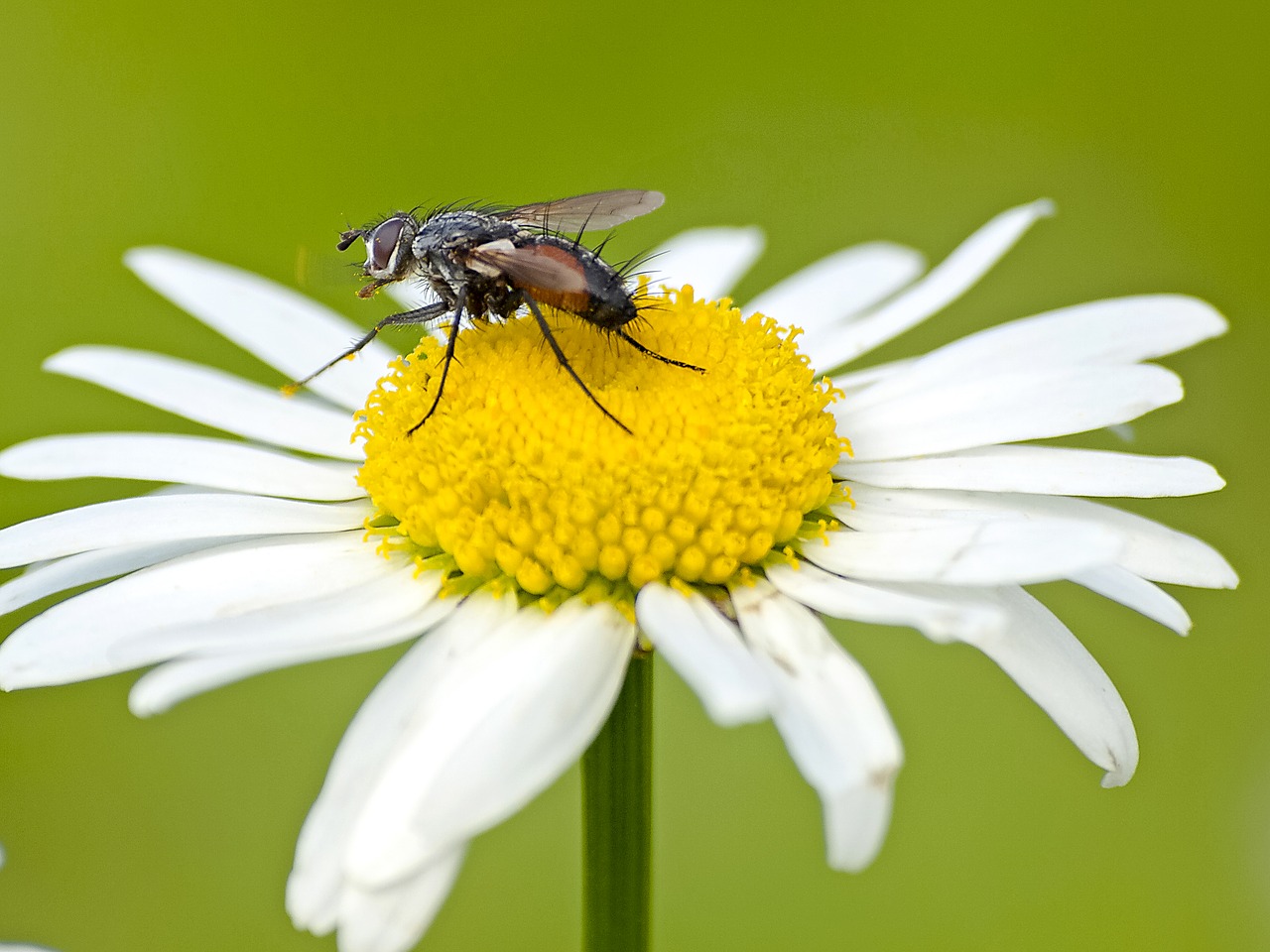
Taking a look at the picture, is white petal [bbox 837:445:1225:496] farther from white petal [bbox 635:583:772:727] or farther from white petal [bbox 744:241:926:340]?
white petal [bbox 744:241:926:340]

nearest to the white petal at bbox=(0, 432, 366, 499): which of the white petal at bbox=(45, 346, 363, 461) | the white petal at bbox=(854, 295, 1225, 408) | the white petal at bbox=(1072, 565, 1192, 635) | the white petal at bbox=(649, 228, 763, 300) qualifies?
the white petal at bbox=(45, 346, 363, 461)

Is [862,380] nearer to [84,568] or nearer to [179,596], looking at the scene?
[179,596]

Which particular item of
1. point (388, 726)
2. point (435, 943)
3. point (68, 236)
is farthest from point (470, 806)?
point (68, 236)

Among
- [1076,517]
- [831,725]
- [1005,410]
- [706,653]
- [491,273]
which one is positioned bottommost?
[831,725]

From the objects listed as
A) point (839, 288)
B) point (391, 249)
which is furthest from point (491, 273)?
point (839, 288)

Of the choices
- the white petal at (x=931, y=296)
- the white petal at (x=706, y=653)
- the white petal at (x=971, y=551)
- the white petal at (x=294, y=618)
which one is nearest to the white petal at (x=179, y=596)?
the white petal at (x=294, y=618)

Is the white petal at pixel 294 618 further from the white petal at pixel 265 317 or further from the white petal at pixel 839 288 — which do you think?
the white petal at pixel 839 288
